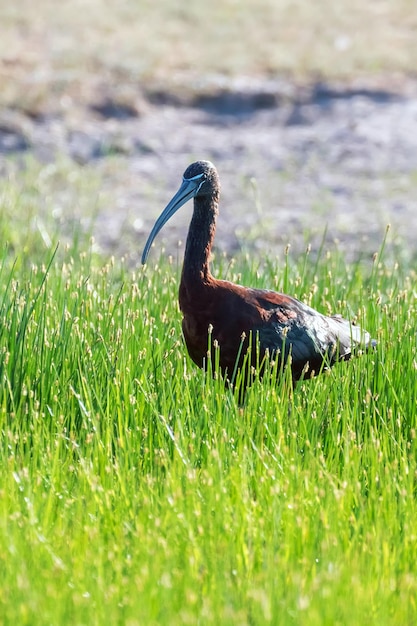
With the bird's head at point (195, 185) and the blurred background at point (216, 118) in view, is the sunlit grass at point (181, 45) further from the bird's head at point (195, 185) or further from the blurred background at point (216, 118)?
the bird's head at point (195, 185)

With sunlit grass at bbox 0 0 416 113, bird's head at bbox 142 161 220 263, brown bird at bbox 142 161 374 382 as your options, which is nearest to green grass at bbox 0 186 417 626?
brown bird at bbox 142 161 374 382

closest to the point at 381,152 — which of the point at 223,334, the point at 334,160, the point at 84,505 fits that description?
the point at 334,160

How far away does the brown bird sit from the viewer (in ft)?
15.0

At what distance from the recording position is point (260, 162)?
9.99 metres

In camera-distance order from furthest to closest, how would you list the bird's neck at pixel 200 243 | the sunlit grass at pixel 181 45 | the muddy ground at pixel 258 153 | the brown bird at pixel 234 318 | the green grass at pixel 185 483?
1. the sunlit grass at pixel 181 45
2. the muddy ground at pixel 258 153
3. the bird's neck at pixel 200 243
4. the brown bird at pixel 234 318
5. the green grass at pixel 185 483

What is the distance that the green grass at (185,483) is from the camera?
9.93 ft

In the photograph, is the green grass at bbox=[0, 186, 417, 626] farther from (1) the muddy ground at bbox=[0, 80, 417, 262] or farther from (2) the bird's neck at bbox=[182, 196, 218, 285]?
(1) the muddy ground at bbox=[0, 80, 417, 262]

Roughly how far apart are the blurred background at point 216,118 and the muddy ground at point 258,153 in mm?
20

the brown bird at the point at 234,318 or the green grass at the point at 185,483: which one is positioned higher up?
the brown bird at the point at 234,318

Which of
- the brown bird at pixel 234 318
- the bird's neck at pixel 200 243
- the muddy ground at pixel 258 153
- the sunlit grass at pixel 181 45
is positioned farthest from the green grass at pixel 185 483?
the sunlit grass at pixel 181 45

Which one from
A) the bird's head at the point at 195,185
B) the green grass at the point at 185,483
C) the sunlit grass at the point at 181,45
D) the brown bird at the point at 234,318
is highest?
the sunlit grass at the point at 181,45

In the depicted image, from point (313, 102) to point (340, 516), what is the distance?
8.65 metres

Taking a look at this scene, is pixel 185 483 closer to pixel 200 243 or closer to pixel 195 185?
pixel 200 243

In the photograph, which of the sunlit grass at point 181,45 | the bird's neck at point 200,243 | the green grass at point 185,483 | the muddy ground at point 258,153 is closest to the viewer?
the green grass at point 185,483
